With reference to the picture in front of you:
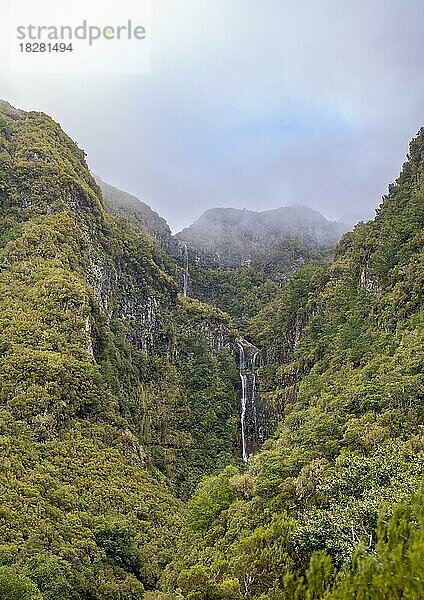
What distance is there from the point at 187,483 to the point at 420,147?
3868 cm

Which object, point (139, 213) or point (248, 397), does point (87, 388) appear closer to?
point (248, 397)

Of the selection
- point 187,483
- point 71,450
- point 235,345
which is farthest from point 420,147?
point 71,450

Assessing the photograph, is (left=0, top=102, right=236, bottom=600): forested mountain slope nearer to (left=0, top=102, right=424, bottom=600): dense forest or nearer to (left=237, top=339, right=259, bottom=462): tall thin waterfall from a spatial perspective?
(left=0, top=102, right=424, bottom=600): dense forest

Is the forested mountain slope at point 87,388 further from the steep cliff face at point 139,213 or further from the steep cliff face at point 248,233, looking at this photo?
the steep cliff face at point 248,233

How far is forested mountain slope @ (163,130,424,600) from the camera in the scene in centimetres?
1090

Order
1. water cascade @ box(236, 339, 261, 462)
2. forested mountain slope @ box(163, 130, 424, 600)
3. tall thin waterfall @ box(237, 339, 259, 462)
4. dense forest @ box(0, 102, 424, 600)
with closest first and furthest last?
forested mountain slope @ box(163, 130, 424, 600), dense forest @ box(0, 102, 424, 600), water cascade @ box(236, 339, 261, 462), tall thin waterfall @ box(237, 339, 259, 462)

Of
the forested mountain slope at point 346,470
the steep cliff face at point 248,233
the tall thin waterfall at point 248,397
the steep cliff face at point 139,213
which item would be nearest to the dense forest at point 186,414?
the forested mountain slope at point 346,470

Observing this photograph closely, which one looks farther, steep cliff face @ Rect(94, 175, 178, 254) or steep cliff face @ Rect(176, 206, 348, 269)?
steep cliff face @ Rect(176, 206, 348, 269)

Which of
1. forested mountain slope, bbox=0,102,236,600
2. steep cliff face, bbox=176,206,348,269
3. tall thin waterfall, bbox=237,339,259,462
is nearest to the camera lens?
forested mountain slope, bbox=0,102,236,600

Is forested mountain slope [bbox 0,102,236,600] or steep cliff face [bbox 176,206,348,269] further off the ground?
steep cliff face [bbox 176,206,348,269]

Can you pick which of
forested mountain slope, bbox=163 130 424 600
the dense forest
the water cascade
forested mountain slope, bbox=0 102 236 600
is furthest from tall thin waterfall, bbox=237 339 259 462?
forested mountain slope, bbox=163 130 424 600

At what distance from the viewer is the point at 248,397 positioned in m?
68.1

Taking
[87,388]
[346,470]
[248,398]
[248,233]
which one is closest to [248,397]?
[248,398]

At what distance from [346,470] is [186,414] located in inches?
1674
